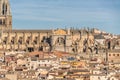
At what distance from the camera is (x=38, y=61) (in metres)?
87.3

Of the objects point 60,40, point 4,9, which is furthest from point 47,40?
point 4,9

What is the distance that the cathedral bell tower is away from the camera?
12412cm

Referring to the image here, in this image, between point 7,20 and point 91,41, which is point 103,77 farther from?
point 7,20

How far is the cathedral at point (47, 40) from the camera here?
110m

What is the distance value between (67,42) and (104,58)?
9411mm

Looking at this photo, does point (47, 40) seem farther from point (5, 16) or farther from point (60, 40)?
point (5, 16)

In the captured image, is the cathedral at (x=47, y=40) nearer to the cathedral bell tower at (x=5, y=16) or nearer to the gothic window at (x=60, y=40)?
the gothic window at (x=60, y=40)

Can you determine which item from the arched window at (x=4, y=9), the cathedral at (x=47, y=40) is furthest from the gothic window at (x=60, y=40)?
the arched window at (x=4, y=9)

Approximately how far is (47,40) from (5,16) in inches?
573

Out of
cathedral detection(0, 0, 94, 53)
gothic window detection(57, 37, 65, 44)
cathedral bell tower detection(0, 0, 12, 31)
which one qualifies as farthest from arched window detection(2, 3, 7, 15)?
gothic window detection(57, 37, 65, 44)

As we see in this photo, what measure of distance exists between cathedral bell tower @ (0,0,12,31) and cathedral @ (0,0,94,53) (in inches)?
102

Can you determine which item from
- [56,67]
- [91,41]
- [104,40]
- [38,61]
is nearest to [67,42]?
[91,41]

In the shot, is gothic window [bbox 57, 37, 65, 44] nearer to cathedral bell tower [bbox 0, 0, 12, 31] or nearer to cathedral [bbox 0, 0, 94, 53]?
cathedral [bbox 0, 0, 94, 53]

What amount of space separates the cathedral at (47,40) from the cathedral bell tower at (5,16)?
2.60 metres
